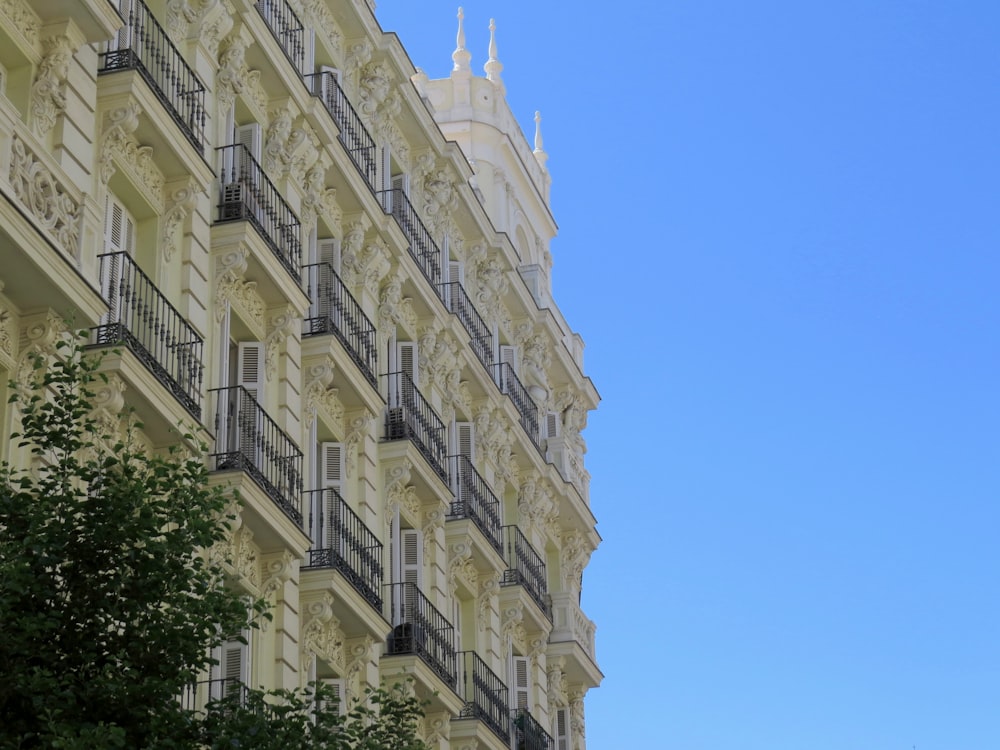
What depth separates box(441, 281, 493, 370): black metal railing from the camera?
3891cm

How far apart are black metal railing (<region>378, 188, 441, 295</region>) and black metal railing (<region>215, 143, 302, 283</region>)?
5.39 m

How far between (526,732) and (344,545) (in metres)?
9.79

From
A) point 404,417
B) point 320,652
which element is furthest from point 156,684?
point 404,417

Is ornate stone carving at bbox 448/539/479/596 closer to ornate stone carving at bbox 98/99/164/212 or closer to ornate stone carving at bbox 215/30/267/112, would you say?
ornate stone carving at bbox 215/30/267/112

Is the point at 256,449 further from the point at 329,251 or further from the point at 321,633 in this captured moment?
the point at 329,251

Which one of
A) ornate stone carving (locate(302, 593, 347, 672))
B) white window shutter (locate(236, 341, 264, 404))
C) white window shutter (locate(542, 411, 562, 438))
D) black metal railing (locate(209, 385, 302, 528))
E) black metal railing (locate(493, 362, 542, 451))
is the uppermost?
white window shutter (locate(542, 411, 562, 438))

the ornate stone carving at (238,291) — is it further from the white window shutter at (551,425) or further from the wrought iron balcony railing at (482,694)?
the white window shutter at (551,425)

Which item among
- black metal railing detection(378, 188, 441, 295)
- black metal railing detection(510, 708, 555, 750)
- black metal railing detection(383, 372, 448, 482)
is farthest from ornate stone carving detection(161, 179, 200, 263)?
black metal railing detection(510, 708, 555, 750)

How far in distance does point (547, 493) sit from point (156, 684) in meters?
28.7

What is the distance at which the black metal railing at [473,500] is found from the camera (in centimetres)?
3653

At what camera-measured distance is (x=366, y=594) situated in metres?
29.6

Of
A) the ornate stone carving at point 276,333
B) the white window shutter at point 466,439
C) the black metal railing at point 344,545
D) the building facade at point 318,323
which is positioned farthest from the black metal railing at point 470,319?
the ornate stone carving at point 276,333

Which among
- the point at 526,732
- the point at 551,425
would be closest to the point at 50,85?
the point at 526,732

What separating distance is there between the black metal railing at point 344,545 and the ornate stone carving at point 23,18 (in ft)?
28.4
